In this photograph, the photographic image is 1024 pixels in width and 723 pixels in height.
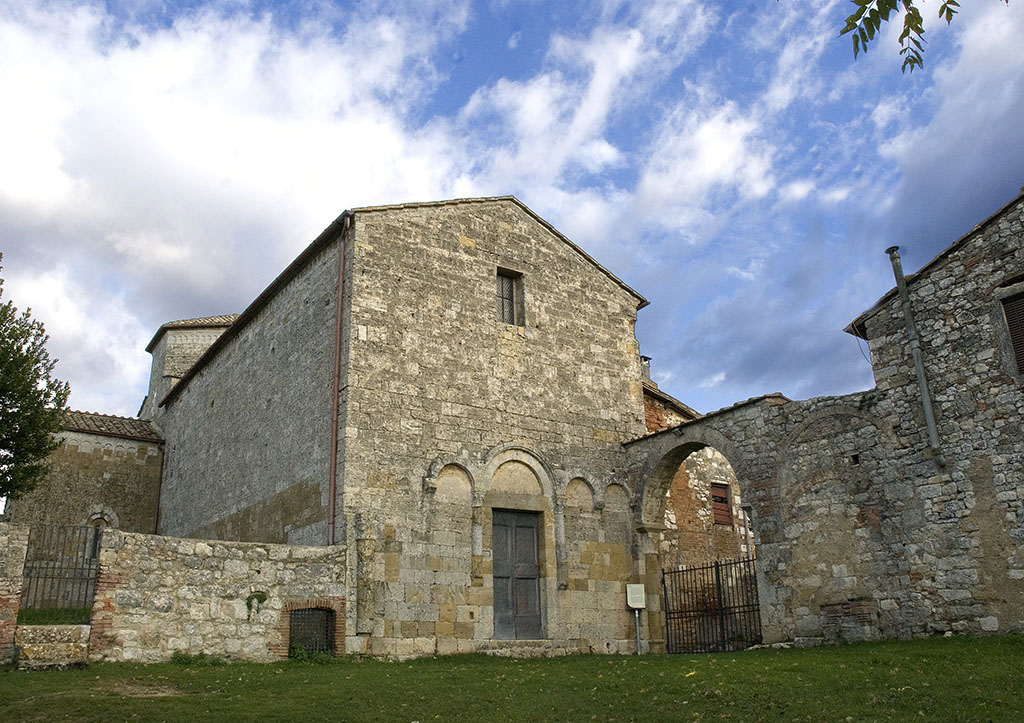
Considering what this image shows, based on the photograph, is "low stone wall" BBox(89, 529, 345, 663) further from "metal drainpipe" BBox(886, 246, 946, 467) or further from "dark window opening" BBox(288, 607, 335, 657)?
"metal drainpipe" BBox(886, 246, 946, 467)

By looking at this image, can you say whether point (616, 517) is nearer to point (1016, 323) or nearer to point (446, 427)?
point (446, 427)

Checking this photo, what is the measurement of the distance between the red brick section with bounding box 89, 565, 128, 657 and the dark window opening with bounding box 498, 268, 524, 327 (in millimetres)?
9173

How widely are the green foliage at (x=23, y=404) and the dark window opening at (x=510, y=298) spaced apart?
941 centimetres

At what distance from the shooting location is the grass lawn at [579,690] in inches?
344

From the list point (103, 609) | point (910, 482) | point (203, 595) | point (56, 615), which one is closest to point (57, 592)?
point (56, 615)

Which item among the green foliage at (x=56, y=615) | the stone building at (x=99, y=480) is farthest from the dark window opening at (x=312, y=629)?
the stone building at (x=99, y=480)

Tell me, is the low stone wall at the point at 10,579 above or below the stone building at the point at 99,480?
below

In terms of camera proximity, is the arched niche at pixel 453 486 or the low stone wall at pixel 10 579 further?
the arched niche at pixel 453 486

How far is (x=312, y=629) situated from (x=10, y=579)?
15.1 ft

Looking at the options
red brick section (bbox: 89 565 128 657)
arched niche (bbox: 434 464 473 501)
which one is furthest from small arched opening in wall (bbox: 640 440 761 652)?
red brick section (bbox: 89 565 128 657)

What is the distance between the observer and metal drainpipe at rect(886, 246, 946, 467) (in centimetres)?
1327

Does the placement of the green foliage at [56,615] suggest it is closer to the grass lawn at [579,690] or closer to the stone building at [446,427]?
the grass lawn at [579,690]

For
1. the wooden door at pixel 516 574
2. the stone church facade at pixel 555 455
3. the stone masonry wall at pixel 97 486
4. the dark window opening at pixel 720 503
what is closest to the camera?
the stone church facade at pixel 555 455

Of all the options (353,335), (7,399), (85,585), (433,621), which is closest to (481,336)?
(353,335)
